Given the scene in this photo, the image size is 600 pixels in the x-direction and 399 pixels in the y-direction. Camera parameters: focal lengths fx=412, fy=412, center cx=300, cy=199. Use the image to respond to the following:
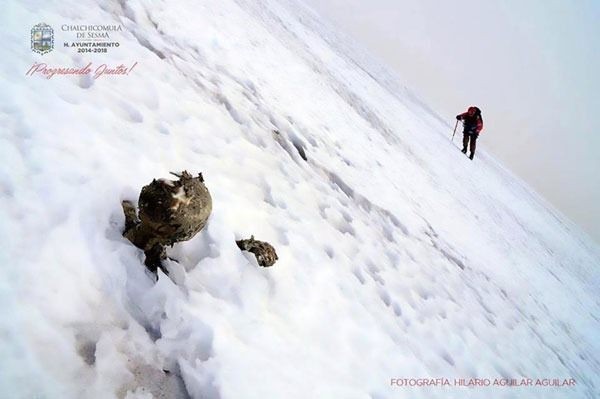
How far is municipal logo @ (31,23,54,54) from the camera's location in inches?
140

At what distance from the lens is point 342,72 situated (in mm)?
12977

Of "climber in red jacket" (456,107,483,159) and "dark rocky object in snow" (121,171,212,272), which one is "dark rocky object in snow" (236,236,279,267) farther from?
"climber in red jacket" (456,107,483,159)

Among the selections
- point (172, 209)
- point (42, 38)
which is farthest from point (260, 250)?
point (42, 38)

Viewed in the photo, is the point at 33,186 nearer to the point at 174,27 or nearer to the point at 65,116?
the point at 65,116

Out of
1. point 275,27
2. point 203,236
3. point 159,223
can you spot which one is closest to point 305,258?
point 203,236

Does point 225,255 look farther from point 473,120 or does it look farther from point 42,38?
point 473,120

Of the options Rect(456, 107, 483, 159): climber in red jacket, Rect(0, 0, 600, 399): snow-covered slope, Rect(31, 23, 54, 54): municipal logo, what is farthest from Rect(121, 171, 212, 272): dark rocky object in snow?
Rect(456, 107, 483, 159): climber in red jacket

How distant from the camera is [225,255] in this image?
3.18 meters

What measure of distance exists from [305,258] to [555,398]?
4.17m

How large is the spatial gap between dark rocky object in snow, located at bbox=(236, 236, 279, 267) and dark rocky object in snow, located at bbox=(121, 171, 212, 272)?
918 mm

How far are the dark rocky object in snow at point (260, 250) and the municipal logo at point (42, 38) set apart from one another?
2.40 m

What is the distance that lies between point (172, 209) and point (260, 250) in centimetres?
124

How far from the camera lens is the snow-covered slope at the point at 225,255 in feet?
7.38

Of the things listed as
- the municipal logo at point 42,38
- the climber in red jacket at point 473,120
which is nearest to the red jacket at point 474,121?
the climber in red jacket at point 473,120
